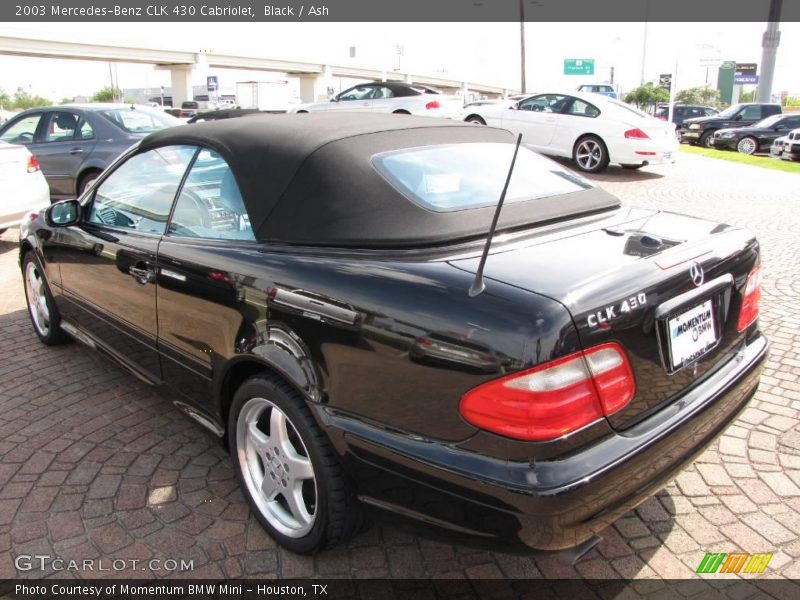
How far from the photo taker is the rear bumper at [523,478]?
5.99 feet

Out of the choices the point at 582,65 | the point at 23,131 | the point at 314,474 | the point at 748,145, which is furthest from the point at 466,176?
the point at 582,65

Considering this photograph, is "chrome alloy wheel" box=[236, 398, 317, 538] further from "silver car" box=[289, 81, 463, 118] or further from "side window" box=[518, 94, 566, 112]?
"silver car" box=[289, 81, 463, 118]

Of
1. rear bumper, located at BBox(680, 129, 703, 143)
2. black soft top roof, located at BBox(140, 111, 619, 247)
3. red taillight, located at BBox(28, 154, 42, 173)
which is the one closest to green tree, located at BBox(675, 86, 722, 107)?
rear bumper, located at BBox(680, 129, 703, 143)

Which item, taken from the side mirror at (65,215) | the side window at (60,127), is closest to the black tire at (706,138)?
the side window at (60,127)

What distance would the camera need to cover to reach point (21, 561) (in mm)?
2521

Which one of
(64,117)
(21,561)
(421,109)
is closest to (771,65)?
(421,109)

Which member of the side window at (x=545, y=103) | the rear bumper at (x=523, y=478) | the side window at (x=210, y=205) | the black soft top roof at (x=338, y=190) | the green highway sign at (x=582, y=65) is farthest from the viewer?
the green highway sign at (x=582, y=65)

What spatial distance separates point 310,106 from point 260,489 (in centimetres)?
1708

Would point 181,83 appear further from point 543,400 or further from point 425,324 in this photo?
point 543,400

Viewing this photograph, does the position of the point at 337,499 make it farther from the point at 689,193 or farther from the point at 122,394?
the point at 689,193

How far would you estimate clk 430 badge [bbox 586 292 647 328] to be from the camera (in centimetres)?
189

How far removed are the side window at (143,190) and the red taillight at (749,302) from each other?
8.40 ft

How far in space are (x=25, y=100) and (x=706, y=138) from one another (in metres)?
103

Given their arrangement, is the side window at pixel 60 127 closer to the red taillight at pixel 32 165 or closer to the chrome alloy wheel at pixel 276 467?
the red taillight at pixel 32 165
